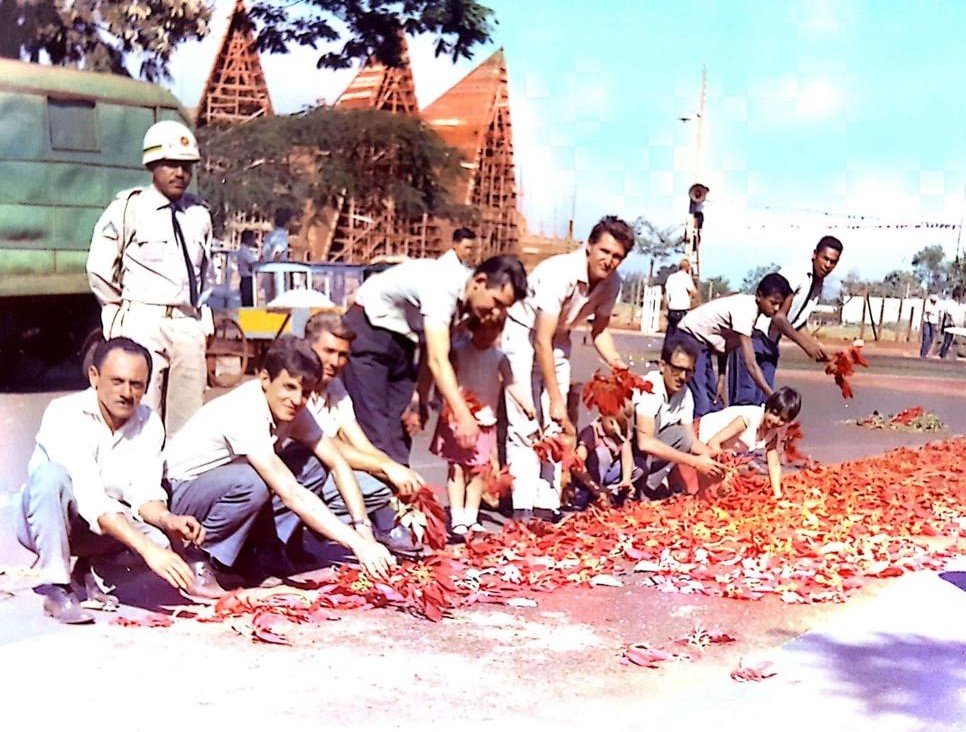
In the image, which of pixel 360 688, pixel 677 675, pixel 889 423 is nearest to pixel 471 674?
pixel 360 688

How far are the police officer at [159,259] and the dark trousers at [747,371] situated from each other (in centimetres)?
345

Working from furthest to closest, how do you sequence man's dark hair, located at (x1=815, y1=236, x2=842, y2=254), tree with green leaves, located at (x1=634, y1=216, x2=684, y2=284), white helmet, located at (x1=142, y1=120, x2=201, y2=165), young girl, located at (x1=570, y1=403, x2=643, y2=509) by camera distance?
man's dark hair, located at (x1=815, y1=236, x2=842, y2=254)
tree with green leaves, located at (x1=634, y1=216, x2=684, y2=284)
young girl, located at (x1=570, y1=403, x2=643, y2=509)
white helmet, located at (x1=142, y1=120, x2=201, y2=165)

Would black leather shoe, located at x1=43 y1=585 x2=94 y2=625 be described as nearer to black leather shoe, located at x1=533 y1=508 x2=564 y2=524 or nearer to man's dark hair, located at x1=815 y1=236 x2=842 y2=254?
black leather shoe, located at x1=533 y1=508 x2=564 y2=524

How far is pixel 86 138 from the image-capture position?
5.22 metres

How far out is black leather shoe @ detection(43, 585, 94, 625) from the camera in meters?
4.02

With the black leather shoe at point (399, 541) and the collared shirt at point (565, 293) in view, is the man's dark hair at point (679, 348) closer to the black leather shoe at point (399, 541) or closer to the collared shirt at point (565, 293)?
the collared shirt at point (565, 293)

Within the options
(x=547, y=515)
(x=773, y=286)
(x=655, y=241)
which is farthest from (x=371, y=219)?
(x=773, y=286)

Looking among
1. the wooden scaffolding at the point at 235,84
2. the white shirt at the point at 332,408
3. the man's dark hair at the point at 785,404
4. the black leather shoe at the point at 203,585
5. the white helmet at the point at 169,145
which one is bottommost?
the black leather shoe at the point at 203,585

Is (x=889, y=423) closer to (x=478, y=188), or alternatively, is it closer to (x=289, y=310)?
(x=478, y=188)

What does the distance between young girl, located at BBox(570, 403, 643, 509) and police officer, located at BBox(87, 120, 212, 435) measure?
85.6 inches

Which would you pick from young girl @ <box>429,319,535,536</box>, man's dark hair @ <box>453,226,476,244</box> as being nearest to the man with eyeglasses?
young girl @ <box>429,319,535,536</box>

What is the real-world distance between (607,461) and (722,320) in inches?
46.3

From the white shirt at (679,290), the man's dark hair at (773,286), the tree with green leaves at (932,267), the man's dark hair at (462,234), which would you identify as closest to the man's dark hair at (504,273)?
the man's dark hair at (462,234)

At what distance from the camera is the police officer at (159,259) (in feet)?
16.0
